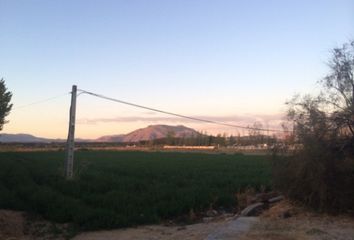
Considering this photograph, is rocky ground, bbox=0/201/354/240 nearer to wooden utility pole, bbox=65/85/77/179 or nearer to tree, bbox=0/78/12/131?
wooden utility pole, bbox=65/85/77/179

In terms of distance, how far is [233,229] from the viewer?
11047mm

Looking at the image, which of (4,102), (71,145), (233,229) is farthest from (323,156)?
(4,102)

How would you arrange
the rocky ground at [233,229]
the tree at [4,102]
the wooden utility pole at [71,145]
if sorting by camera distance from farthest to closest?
the tree at [4,102] < the wooden utility pole at [71,145] < the rocky ground at [233,229]

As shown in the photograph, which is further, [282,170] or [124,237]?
[282,170]

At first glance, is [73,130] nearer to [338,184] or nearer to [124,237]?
[124,237]

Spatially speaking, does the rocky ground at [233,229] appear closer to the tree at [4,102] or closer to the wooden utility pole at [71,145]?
the wooden utility pole at [71,145]

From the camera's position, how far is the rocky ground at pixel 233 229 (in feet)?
34.1

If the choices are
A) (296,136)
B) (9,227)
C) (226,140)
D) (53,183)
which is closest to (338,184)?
(296,136)

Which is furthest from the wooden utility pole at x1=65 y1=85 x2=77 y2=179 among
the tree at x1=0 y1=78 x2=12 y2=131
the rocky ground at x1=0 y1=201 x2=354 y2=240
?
the tree at x1=0 y1=78 x2=12 y2=131

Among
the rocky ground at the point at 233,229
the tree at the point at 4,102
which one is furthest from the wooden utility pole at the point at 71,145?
the tree at the point at 4,102

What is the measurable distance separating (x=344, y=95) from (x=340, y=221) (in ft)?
13.4

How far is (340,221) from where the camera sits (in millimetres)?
12070

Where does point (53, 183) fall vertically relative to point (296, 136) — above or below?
below

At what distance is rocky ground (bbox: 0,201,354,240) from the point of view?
1039 cm
